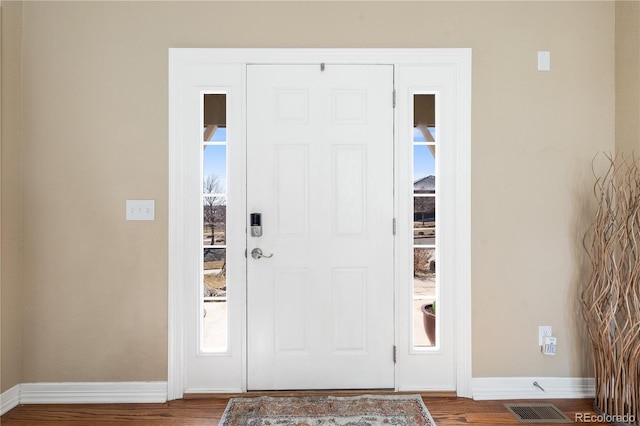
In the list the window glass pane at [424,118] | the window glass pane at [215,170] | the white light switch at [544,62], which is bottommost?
the window glass pane at [215,170]

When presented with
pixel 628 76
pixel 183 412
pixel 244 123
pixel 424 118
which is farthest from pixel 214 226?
pixel 628 76

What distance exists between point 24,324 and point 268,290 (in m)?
1.51

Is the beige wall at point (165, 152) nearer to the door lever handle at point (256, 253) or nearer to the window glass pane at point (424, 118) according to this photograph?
the window glass pane at point (424, 118)

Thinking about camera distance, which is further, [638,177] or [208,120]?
[208,120]

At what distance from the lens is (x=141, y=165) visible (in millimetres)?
2334

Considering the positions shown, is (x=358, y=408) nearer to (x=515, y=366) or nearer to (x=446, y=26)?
(x=515, y=366)

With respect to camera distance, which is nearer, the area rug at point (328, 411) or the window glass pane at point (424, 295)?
the area rug at point (328, 411)

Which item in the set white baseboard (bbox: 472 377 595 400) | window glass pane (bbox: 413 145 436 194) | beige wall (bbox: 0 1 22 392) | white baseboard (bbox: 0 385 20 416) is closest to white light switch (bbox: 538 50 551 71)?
window glass pane (bbox: 413 145 436 194)

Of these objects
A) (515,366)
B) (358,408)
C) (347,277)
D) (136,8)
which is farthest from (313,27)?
(515,366)

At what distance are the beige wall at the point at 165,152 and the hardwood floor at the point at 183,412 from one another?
0.57ft

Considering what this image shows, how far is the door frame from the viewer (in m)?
2.32

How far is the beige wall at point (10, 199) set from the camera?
221 centimetres

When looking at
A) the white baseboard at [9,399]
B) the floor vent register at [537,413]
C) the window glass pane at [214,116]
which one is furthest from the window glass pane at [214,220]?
the floor vent register at [537,413]

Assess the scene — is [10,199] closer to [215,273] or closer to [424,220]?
[215,273]
